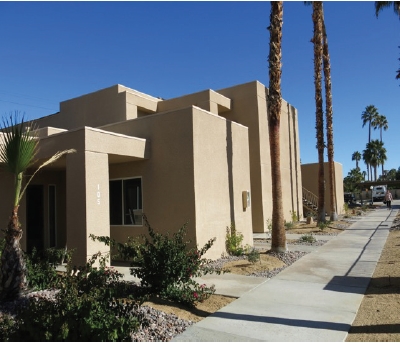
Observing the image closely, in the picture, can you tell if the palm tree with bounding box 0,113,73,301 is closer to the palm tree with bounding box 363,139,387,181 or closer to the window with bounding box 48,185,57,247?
the window with bounding box 48,185,57,247

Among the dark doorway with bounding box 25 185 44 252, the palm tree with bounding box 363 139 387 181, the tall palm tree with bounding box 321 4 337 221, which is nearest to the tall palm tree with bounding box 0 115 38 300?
the dark doorway with bounding box 25 185 44 252

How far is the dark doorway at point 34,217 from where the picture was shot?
41.5 ft

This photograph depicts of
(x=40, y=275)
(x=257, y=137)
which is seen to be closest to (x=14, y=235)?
(x=40, y=275)

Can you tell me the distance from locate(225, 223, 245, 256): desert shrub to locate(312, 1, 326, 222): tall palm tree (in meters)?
9.48

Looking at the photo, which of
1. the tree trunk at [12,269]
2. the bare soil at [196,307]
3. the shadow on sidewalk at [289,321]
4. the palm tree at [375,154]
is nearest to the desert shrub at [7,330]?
the tree trunk at [12,269]

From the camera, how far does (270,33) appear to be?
38.9 feet

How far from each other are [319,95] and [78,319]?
1919cm

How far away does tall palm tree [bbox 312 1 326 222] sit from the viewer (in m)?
20.0

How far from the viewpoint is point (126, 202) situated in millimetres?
11773

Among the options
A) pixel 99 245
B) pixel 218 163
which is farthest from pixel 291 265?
pixel 99 245

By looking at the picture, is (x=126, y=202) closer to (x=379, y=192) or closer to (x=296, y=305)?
(x=296, y=305)

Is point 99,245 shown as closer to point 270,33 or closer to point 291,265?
point 291,265

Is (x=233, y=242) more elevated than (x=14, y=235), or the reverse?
(x=14, y=235)

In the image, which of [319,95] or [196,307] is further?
[319,95]
